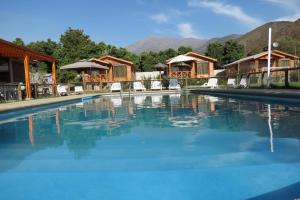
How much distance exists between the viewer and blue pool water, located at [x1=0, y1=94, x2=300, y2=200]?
3.41 meters

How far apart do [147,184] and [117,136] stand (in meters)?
2.85

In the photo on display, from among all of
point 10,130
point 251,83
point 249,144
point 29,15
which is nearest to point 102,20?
point 29,15

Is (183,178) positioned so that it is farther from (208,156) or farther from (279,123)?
(279,123)

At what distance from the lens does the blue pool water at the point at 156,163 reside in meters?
3.41

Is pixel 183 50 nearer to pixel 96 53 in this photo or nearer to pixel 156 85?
pixel 96 53

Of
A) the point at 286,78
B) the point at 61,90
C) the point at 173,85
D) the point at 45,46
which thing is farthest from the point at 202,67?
the point at 286,78

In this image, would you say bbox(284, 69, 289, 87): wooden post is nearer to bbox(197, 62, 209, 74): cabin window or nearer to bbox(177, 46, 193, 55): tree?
bbox(197, 62, 209, 74): cabin window

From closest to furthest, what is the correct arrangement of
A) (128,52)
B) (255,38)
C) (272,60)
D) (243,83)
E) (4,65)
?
A: 1. (243,83)
2. (4,65)
3. (272,60)
4. (128,52)
5. (255,38)

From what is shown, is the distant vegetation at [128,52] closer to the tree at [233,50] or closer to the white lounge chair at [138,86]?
the tree at [233,50]

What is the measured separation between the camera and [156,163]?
4188mm

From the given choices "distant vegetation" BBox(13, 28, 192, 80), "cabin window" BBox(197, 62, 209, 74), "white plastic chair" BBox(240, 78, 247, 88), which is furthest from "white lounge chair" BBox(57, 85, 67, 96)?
"cabin window" BBox(197, 62, 209, 74)

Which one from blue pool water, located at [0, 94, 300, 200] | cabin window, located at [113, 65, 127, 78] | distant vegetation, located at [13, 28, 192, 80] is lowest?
blue pool water, located at [0, 94, 300, 200]

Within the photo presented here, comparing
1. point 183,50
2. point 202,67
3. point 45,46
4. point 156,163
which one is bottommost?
point 156,163

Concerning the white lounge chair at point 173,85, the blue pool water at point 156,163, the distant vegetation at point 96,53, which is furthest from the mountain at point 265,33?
the blue pool water at point 156,163
